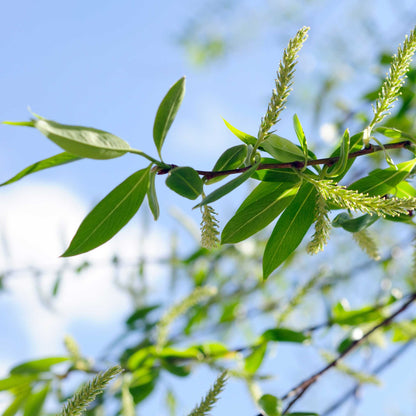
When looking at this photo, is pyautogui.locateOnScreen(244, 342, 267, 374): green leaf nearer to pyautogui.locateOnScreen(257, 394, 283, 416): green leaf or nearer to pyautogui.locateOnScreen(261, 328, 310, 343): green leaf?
pyautogui.locateOnScreen(261, 328, 310, 343): green leaf

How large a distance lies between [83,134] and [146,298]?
3.30 ft

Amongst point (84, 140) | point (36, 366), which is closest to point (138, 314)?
point (36, 366)

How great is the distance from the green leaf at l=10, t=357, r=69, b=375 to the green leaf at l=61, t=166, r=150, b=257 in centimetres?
54

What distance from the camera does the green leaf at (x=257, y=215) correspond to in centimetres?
39

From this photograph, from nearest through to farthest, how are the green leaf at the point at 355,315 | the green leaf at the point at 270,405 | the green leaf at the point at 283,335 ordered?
the green leaf at the point at 270,405 < the green leaf at the point at 283,335 < the green leaf at the point at 355,315

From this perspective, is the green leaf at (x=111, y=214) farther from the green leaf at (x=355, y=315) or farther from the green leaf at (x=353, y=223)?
the green leaf at (x=355, y=315)

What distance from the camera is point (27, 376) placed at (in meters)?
0.82

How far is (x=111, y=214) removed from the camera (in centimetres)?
37

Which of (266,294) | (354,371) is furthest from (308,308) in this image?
(354,371)

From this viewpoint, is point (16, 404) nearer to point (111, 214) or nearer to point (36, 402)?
point (36, 402)

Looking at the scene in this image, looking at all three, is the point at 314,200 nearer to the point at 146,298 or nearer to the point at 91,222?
the point at 91,222

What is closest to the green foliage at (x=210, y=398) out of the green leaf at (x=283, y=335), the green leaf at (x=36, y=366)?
the green leaf at (x=283, y=335)

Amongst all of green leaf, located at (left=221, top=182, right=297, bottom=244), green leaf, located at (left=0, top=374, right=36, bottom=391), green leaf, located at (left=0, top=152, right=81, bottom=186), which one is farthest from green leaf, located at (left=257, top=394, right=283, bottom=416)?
green leaf, located at (left=0, top=374, right=36, bottom=391)

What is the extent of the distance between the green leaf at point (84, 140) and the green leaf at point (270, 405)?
33cm
